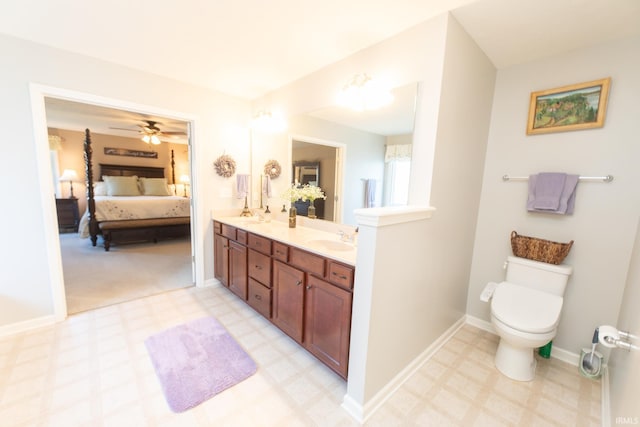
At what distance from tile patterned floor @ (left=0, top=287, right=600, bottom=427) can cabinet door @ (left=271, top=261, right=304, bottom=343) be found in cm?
17

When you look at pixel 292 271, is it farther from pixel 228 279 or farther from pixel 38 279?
pixel 38 279

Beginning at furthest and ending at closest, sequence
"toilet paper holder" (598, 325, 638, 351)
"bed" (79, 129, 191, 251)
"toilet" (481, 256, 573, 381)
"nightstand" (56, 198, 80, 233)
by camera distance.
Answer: "nightstand" (56, 198, 80, 233) < "bed" (79, 129, 191, 251) < "toilet" (481, 256, 573, 381) < "toilet paper holder" (598, 325, 638, 351)

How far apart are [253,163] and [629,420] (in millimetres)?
3458

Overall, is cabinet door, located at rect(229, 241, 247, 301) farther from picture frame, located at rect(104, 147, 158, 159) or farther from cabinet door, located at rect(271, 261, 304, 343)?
picture frame, located at rect(104, 147, 158, 159)

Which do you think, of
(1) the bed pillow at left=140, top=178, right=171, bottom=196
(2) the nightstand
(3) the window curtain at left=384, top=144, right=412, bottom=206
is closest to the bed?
(1) the bed pillow at left=140, top=178, right=171, bottom=196

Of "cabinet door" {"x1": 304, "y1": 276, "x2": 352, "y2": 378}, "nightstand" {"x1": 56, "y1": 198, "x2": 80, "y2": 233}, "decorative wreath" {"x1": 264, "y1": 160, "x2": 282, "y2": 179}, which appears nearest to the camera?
"cabinet door" {"x1": 304, "y1": 276, "x2": 352, "y2": 378}

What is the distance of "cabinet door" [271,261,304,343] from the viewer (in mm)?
1924

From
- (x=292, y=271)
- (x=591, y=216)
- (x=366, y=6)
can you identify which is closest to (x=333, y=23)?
(x=366, y=6)

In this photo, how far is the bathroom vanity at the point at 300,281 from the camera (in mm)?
1620

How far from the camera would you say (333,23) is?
1.73 m

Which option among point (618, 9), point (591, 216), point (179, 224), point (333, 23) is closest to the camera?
point (618, 9)

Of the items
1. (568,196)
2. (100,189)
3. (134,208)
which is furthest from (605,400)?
(100,189)

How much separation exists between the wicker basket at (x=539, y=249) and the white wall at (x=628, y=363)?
348mm

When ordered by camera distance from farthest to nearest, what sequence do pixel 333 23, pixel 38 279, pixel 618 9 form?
pixel 38 279, pixel 333 23, pixel 618 9
